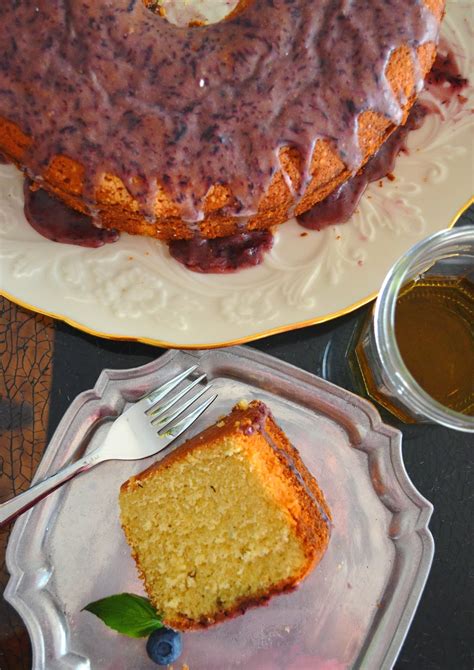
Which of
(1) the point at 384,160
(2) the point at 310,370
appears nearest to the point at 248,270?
(2) the point at 310,370

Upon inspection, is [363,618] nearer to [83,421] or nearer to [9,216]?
[83,421]

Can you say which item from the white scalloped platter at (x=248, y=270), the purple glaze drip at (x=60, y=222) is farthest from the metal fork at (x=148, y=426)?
the purple glaze drip at (x=60, y=222)

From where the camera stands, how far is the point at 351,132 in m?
1.33

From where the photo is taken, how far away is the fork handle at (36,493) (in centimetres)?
148

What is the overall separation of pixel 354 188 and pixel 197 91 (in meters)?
0.42

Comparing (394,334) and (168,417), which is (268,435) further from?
(394,334)

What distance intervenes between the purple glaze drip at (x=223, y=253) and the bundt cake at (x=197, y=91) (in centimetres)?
21

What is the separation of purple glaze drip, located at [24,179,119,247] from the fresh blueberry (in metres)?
0.84

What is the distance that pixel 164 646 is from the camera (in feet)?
4.91

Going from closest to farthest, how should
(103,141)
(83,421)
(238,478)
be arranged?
(103,141) < (238,478) < (83,421)

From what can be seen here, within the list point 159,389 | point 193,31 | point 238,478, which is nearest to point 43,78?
point 193,31

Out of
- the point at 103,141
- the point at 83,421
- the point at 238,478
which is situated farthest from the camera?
the point at 83,421

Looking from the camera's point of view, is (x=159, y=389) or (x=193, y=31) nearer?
(x=193, y=31)

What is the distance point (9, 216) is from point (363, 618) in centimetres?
115
